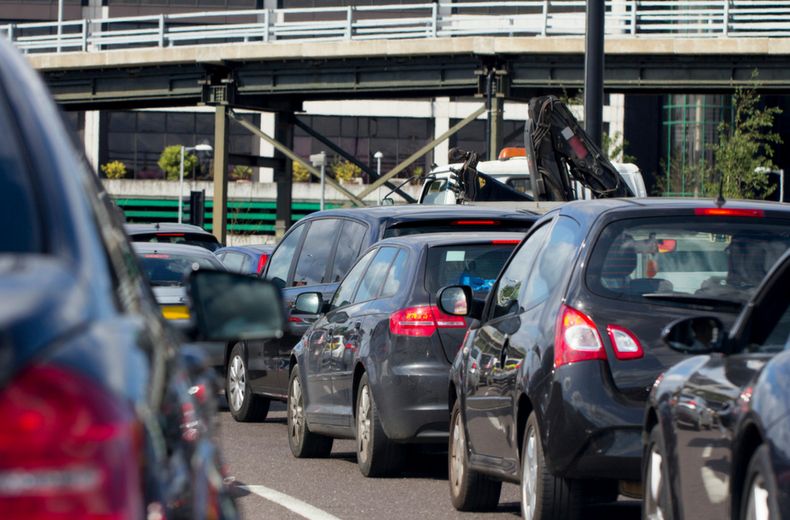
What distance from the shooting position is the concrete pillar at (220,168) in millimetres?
51562

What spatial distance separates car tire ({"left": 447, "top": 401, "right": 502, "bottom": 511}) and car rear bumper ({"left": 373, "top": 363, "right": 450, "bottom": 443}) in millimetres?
911

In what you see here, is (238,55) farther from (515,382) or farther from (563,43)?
(515,382)

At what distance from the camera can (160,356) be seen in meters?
2.68

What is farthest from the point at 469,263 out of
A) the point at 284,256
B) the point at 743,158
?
the point at 743,158

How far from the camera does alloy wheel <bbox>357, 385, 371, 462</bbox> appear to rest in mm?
10945

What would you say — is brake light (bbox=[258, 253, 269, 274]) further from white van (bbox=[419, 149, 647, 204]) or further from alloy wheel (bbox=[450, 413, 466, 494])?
alloy wheel (bbox=[450, 413, 466, 494])

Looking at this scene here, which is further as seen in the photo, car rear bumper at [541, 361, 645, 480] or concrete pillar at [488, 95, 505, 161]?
concrete pillar at [488, 95, 505, 161]

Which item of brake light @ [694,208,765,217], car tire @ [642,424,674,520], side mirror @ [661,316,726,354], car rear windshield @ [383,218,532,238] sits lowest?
car tire @ [642,424,674,520]

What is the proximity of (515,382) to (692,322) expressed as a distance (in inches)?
88.9

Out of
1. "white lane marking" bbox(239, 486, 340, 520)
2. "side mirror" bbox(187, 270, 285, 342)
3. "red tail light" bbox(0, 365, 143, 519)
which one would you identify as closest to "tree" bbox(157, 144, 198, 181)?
"white lane marking" bbox(239, 486, 340, 520)

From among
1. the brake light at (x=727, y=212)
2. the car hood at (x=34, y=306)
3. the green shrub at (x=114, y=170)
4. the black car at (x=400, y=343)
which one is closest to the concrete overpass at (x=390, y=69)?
the green shrub at (x=114, y=170)

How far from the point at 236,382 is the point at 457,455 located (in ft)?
22.2

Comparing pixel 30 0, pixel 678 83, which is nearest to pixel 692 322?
pixel 678 83

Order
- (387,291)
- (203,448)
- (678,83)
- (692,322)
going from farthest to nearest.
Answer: (678,83) → (387,291) → (692,322) → (203,448)
